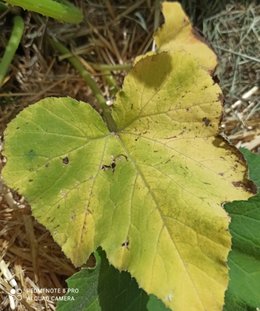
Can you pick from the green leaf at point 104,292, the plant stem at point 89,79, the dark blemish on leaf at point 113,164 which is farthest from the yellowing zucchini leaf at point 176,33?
the green leaf at point 104,292

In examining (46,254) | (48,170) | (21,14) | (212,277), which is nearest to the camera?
(212,277)

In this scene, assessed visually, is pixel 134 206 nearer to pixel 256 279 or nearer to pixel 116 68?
pixel 256 279

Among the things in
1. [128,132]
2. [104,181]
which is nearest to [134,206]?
[104,181]

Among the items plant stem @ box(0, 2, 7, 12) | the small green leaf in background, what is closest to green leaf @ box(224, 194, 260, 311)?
the small green leaf in background

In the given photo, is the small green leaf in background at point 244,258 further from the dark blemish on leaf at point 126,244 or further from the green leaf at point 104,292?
the dark blemish on leaf at point 126,244

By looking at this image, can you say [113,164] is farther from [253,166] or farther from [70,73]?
[70,73]

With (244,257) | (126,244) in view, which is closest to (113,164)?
(126,244)
